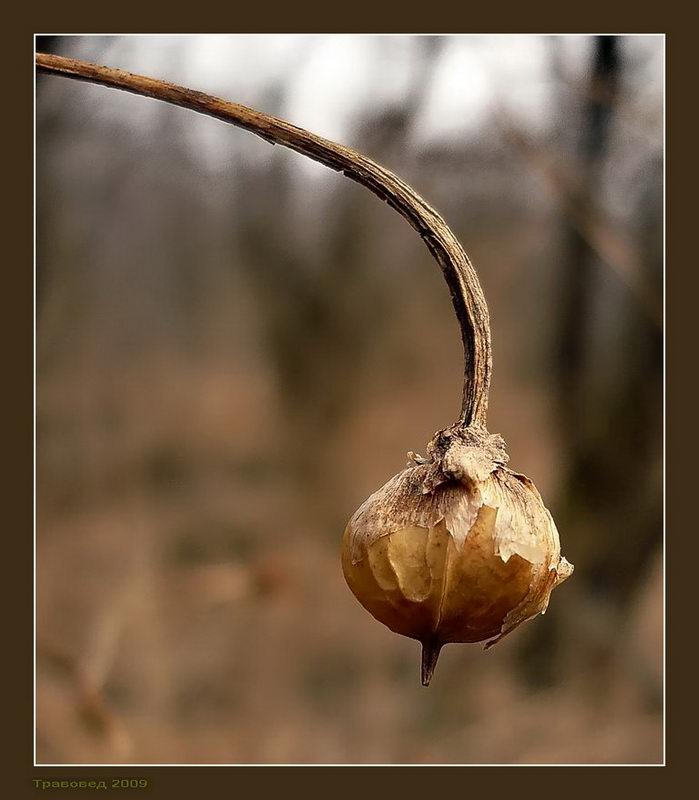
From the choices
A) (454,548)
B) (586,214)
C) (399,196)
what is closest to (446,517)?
(454,548)

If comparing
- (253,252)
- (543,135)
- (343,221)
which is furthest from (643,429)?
(253,252)

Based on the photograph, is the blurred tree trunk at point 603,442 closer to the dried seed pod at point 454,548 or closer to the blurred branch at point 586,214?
the blurred branch at point 586,214

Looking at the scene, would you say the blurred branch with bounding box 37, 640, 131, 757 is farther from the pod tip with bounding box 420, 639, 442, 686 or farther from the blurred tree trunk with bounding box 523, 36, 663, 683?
the pod tip with bounding box 420, 639, 442, 686

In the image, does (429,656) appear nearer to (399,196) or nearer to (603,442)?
(399,196)

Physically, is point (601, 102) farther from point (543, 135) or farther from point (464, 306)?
point (464, 306)

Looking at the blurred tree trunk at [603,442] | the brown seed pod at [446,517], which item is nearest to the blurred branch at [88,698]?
the blurred tree trunk at [603,442]

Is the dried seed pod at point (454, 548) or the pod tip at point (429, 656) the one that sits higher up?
the dried seed pod at point (454, 548)
